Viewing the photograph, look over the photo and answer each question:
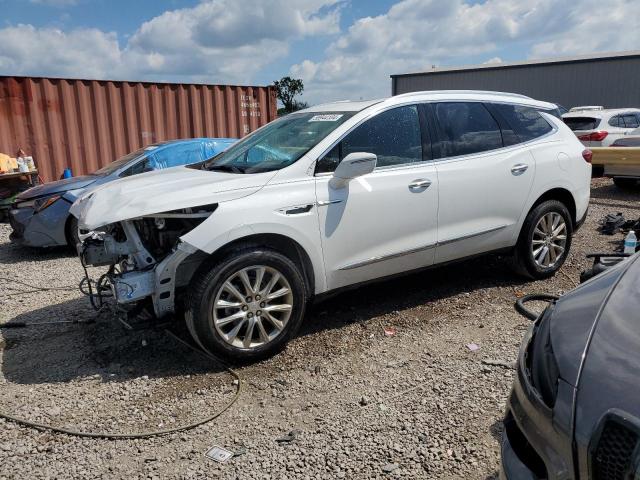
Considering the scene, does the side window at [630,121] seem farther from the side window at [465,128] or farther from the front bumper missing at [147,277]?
the front bumper missing at [147,277]

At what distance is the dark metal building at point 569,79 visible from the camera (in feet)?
90.6

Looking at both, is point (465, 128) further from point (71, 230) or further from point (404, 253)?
point (71, 230)

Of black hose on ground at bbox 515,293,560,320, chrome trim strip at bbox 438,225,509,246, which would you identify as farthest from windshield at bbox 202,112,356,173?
black hose on ground at bbox 515,293,560,320

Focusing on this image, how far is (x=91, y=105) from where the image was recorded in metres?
9.91

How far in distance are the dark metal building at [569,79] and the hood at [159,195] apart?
97.8ft

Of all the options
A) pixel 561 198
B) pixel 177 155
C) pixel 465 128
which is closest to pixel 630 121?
pixel 561 198

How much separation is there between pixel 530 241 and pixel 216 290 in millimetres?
3060

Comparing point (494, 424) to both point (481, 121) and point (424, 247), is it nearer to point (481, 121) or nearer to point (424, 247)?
point (424, 247)

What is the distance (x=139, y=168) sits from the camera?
7289 mm

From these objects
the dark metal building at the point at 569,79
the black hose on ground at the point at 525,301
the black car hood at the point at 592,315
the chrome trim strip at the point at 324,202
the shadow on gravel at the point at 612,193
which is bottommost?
the black hose on ground at the point at 525,301

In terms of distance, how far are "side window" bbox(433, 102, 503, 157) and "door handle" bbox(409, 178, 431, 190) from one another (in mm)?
341

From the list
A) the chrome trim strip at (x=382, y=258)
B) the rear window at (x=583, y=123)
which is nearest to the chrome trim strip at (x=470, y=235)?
the chrome trim strip at (x=382, y=258)

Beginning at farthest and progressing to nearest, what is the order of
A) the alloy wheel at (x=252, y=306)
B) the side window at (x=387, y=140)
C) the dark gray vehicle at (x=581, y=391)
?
the side window at (x=387, y=140) < the alloy wheel at (x=252, y=306) < the dark gray vehicle at (x=581, y=391)

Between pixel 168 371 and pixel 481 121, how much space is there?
332 cm
